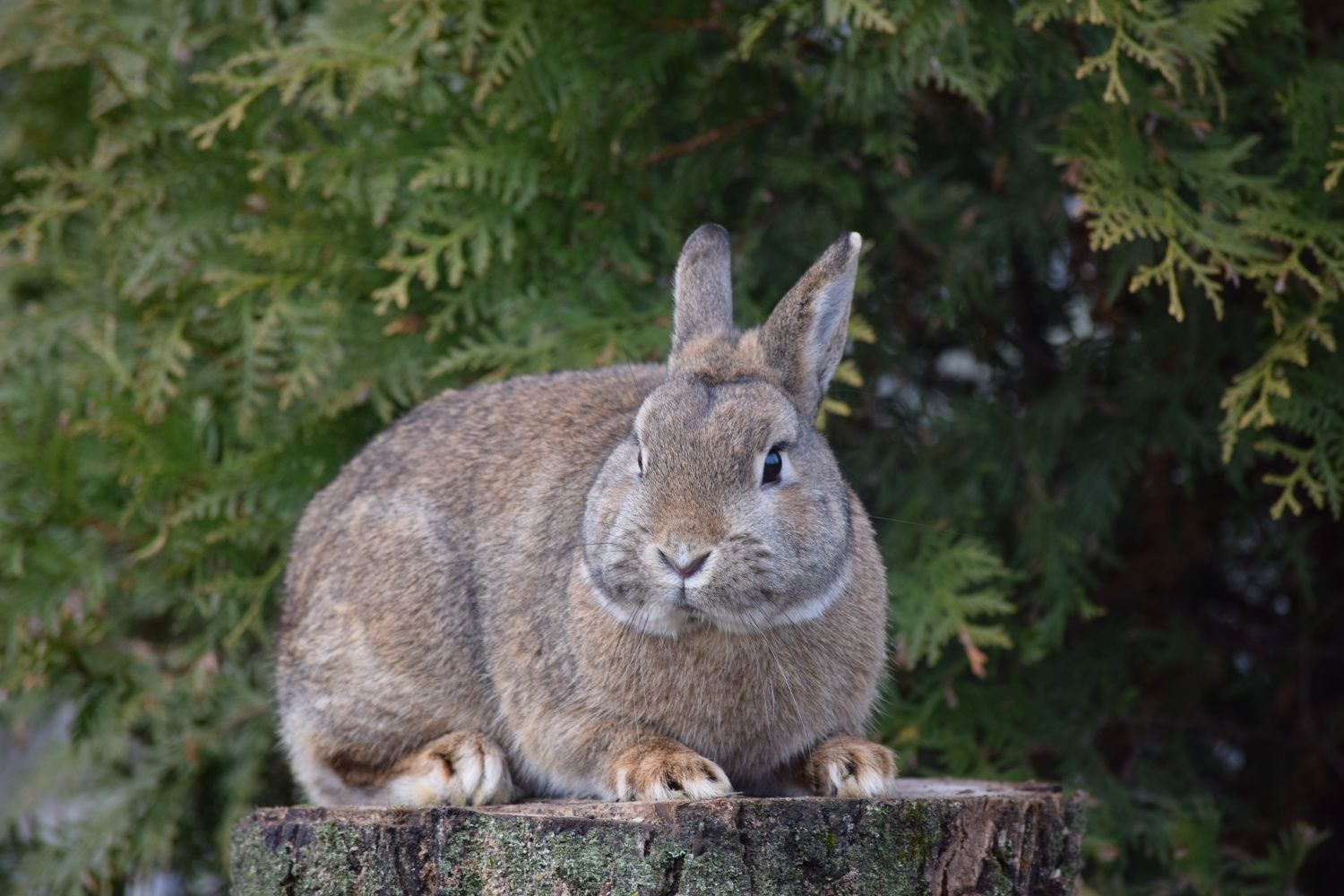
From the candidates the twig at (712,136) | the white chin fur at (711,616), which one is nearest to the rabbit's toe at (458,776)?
the white chin fur at (711,616)

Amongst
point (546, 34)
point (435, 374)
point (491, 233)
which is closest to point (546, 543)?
point (435, 374)

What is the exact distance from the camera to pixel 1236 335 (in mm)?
4953

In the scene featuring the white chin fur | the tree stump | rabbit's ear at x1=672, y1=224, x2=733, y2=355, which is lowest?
the tree stump

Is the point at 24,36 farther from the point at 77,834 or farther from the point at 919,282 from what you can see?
the point at 919,282

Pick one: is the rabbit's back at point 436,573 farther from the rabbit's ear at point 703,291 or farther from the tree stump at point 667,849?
the tree stump at point 667,849

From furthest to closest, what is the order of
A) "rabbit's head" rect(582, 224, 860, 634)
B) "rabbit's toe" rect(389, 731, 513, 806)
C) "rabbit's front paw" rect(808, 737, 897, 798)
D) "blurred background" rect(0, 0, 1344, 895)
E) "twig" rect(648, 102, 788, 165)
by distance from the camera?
1. "twig" rect(648, 102, 788, 165)
2. "blurred background" rect(0, 0, 1344, 895)
3. "rabbit's toe" rect(389, 731, 513, 806)
4. "rabbit's front paw" rect(808, 737, 897, 798)
5. "rabbit's head" rect(582, 224, 860, 634)

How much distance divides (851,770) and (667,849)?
61 centimetres

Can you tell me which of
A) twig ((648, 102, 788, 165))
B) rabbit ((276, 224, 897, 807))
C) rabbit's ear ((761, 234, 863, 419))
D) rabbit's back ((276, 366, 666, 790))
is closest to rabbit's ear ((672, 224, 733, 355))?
rabbit ((276, 224, 897, 807))

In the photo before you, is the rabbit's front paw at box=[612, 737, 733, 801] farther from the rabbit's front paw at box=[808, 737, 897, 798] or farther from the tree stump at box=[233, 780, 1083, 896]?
the rabbit's front paw at box=[808, 737, 897, 798]

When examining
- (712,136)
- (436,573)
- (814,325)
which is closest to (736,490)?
(814,325)

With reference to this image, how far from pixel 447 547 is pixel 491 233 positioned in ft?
5.20

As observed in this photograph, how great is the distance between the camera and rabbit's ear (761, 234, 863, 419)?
3.37m

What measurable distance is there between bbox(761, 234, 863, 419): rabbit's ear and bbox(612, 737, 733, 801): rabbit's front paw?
88 centimetres

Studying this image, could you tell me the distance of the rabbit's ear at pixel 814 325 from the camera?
3.37 meters
